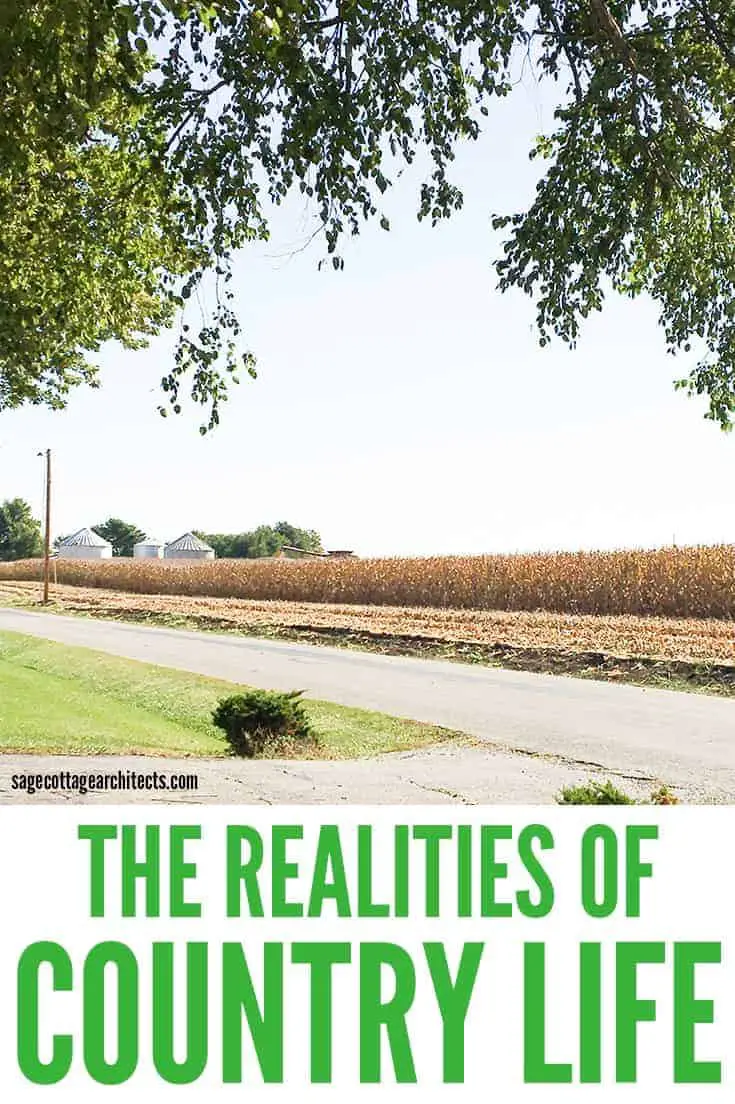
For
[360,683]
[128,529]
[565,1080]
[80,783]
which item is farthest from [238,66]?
[128,529]

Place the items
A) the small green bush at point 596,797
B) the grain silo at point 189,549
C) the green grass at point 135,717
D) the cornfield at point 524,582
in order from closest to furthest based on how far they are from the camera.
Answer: the small green bush at point 596,797 → the green grass at point 135,717 → the cornfield at point 524,582 → the grain silo at point 189,549

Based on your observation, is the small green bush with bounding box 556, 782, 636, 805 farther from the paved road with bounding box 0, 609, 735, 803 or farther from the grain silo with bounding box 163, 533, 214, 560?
the grain silo with bounding box 163, 533, 214, 560

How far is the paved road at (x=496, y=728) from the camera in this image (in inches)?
413

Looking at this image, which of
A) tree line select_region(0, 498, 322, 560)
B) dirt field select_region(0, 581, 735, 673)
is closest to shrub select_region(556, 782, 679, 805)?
dirt field select_region(0, 581, 735, 673)

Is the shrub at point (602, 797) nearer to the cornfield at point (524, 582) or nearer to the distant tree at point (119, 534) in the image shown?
the cornfield at point (524, 582)

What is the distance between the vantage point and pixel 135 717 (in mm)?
15633

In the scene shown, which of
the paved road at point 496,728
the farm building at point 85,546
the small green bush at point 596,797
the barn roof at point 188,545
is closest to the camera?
the small green bush at point 596,797

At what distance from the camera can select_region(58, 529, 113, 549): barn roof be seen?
97500mm

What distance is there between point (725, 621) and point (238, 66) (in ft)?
72.4

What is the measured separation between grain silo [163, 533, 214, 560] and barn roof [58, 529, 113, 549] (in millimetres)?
6126

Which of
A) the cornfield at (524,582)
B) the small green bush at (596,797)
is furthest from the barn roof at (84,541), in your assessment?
the small green bush at (596,797)

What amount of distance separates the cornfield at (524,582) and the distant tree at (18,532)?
161ft

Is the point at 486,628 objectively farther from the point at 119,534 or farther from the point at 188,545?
the point at 119,534

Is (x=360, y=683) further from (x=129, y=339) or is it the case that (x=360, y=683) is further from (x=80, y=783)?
(x=129, y=339)
